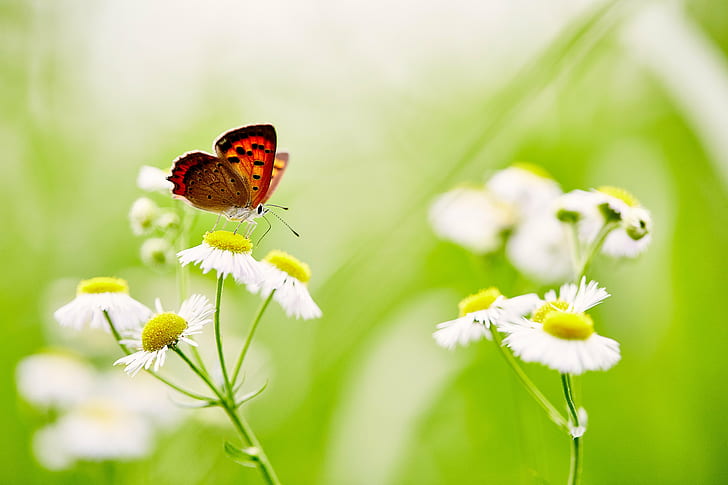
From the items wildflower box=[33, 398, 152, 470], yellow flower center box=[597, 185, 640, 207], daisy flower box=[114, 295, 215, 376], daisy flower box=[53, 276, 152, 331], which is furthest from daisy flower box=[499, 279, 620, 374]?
wildflower box=[33, 398, 152, 470]

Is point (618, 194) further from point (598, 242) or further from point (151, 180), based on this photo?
point (151, 180)

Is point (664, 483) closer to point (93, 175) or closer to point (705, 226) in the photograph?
point (705, 226)

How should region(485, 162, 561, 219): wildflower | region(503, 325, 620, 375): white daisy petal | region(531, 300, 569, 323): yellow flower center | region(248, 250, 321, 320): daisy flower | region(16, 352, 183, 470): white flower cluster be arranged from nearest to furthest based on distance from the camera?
region(503, 325, 620, 375): white daisy petal, region(531, 300, 569, 323): yellow flower center, region(248, 250, 321, 320): daisy flower, region(485, 162, 561, 219): wildflower, region(16, 352, 183, 470): white flower cluster

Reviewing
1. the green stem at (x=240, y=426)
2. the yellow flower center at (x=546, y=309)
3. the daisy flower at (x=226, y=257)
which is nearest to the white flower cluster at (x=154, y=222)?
the daisy flower at (x=226, y=257)

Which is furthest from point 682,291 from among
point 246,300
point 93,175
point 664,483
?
point 93,175

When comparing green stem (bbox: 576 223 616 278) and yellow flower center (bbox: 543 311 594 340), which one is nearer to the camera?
yellow flower center (bbox: 543 311 594 340)

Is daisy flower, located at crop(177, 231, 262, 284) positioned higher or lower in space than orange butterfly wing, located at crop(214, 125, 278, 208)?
lower

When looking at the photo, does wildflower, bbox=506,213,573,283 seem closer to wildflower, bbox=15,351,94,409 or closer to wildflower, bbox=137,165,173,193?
wildflower, bbox=137,165,173,193
